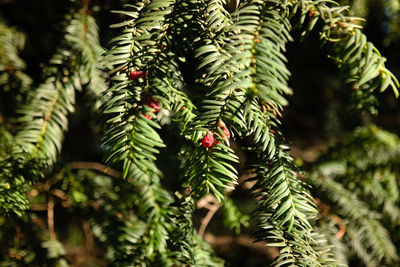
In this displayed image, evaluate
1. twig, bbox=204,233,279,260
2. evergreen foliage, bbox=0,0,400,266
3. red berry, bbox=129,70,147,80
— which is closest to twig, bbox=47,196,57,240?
evergreen foliage, bbox=0,0,400,266

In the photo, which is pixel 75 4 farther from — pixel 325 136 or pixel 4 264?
pixel 325 136

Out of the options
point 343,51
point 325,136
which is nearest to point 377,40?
point 325,136

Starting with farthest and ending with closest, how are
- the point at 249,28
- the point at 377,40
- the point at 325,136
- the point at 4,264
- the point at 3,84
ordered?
the point at 325,136
the point at 377,40
the point at 3,84
the point at 4,264
the point at 249,28

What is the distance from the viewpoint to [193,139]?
0.48m

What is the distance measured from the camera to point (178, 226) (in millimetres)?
648

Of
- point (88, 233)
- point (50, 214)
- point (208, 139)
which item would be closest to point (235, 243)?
point (88, 233)

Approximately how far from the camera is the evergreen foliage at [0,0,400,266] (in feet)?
1.59

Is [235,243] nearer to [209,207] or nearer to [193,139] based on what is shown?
[209,207]

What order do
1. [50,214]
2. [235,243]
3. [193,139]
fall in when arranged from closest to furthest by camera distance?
[193,139] → [50,214] → [235,243]

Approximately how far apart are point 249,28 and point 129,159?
0.92 ft

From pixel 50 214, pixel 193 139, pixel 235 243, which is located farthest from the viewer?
pixel 235 243

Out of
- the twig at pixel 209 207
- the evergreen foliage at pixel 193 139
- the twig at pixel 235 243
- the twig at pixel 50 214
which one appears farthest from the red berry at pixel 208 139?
the twig at pixel 235 243

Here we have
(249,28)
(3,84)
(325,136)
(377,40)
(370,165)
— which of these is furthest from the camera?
(325,136)

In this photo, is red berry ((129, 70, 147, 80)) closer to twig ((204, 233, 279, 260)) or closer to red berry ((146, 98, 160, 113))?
red berry ((146, 98, 160, 113))
